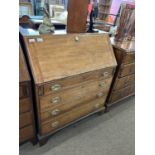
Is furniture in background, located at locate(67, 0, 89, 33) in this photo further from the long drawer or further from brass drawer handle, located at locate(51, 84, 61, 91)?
the long drawer

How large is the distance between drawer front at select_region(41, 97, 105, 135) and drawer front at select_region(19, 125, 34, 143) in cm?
11

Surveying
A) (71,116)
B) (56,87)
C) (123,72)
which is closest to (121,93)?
Result: (123,72)

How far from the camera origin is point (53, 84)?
1.21 m

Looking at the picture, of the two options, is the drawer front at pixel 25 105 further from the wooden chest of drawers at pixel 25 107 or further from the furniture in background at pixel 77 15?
the furniture in background at pixel 77 15

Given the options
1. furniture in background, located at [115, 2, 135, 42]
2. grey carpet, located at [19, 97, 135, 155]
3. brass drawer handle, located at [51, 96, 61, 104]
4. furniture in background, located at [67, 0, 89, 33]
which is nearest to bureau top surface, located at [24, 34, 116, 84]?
furniture in background, located at [67, 0, 89, 33]

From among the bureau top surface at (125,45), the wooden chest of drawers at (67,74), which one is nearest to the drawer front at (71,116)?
the wooden chest of drawers at (67,74)

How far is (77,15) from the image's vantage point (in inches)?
57.7

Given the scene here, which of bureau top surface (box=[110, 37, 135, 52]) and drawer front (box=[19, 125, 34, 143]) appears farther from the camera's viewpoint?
bureau top surface (box=[110, 37, 135, 52])

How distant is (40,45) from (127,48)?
104 centimetres

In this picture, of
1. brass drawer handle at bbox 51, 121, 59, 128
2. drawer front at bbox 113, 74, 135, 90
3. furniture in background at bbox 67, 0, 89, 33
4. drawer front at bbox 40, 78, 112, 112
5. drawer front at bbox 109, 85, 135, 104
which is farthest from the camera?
drawer front at bbox 109, 85, 135, 104

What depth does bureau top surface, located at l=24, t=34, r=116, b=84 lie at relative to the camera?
1159 mm
